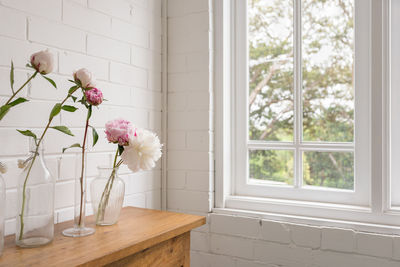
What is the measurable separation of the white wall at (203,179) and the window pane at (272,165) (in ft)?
0.78

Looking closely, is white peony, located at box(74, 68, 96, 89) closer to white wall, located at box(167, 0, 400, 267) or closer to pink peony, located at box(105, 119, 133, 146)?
pink peony, located at box(105, 119, 133, 146)

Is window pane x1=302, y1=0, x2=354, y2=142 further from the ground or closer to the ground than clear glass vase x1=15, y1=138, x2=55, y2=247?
further from the ground

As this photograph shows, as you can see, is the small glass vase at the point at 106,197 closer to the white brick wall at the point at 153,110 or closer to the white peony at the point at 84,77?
the white brick wall at the point at 153,110

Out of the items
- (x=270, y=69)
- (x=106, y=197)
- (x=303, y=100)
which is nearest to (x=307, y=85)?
(x=303, y=100)

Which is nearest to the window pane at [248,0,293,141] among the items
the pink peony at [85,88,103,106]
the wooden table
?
the wooden table

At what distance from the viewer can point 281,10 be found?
184 cm

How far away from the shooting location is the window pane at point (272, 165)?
1803mm

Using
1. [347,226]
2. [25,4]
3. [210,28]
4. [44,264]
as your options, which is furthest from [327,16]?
[44,264]

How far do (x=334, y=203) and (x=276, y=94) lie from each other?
623mm

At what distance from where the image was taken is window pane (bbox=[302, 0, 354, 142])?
5.53 feet

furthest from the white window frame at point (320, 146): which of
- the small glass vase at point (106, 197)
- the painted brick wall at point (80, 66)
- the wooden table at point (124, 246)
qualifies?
the small glass vase at point (106, 197)

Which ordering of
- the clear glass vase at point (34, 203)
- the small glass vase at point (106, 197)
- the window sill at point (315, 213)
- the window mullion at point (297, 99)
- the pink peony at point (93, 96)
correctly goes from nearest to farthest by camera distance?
1. the clear glass vase at point (34, 203)
2. the pink peony at point (93, 96)
3. the small glass vase at point (106, 197)
4. the window sill at point (315, 213)
5. the window mullion at point (297, 99)

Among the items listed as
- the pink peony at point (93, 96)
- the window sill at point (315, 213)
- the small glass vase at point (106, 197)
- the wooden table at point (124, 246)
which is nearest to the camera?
the wooden table at point (124, 246)

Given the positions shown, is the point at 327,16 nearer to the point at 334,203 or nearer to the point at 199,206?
the point at 334,203
